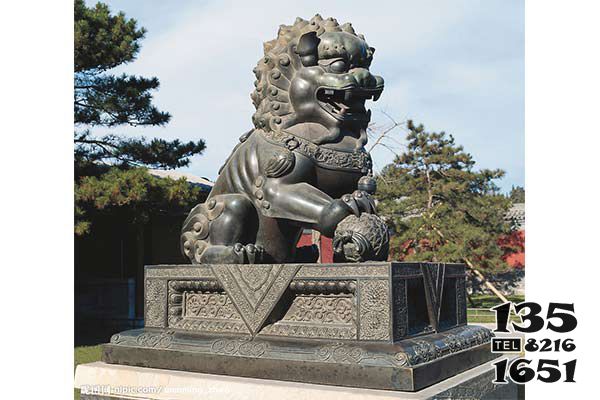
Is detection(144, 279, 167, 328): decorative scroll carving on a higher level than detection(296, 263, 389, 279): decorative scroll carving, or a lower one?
lower

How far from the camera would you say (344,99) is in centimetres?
298

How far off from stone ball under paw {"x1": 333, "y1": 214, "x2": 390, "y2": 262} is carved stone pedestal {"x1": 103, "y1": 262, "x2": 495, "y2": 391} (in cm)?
12

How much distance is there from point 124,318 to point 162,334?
9330mm

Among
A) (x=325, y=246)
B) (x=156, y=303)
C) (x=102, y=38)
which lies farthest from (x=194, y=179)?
(x=156, y=303)

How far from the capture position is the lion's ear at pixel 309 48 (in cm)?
298

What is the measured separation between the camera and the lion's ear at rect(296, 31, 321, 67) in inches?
117

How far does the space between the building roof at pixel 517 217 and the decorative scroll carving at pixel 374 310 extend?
47.6ft

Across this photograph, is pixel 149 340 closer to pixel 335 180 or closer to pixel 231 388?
pixel 231 388

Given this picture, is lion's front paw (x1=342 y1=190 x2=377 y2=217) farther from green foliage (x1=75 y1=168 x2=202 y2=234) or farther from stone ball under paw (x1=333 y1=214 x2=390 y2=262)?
green foliage (x1=75 y1=168 x2=202 y2=234)

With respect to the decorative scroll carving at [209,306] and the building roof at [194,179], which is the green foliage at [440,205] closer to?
the building roof at [194,179]

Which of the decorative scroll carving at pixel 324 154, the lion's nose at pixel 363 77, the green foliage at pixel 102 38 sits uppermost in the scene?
the green foliage at pixel 102 38

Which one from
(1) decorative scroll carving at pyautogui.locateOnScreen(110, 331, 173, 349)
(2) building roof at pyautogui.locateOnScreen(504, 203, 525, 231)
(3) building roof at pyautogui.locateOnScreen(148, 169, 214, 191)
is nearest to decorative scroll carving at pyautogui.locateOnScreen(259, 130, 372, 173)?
(1) decorative scroll carving at pyautogui.locateOnScreen(110, 331, 173, 349)

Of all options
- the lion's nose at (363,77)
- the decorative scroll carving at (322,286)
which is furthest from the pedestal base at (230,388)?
the lion's nose at (363,77)

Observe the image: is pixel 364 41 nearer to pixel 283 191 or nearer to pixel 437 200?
pixel 283 191
